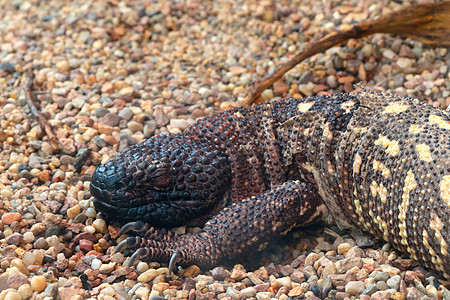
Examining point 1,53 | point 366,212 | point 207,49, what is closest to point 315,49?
point 207,49

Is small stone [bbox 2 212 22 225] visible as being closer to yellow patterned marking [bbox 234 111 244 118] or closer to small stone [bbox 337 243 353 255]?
yellow patterned marking [bbox 234 111 244 118]

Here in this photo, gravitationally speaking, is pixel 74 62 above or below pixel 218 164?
above

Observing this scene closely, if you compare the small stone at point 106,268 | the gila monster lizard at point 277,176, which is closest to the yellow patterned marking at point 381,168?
the gila monster lizard at point 277,176

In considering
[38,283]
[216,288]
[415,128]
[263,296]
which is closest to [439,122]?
[415,128]

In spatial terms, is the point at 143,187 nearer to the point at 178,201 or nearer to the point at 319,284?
the point at 178,201

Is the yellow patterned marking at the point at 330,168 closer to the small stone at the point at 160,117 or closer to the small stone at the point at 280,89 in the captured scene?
the small stone at the point at 280,89

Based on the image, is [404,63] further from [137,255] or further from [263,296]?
[137,255]
